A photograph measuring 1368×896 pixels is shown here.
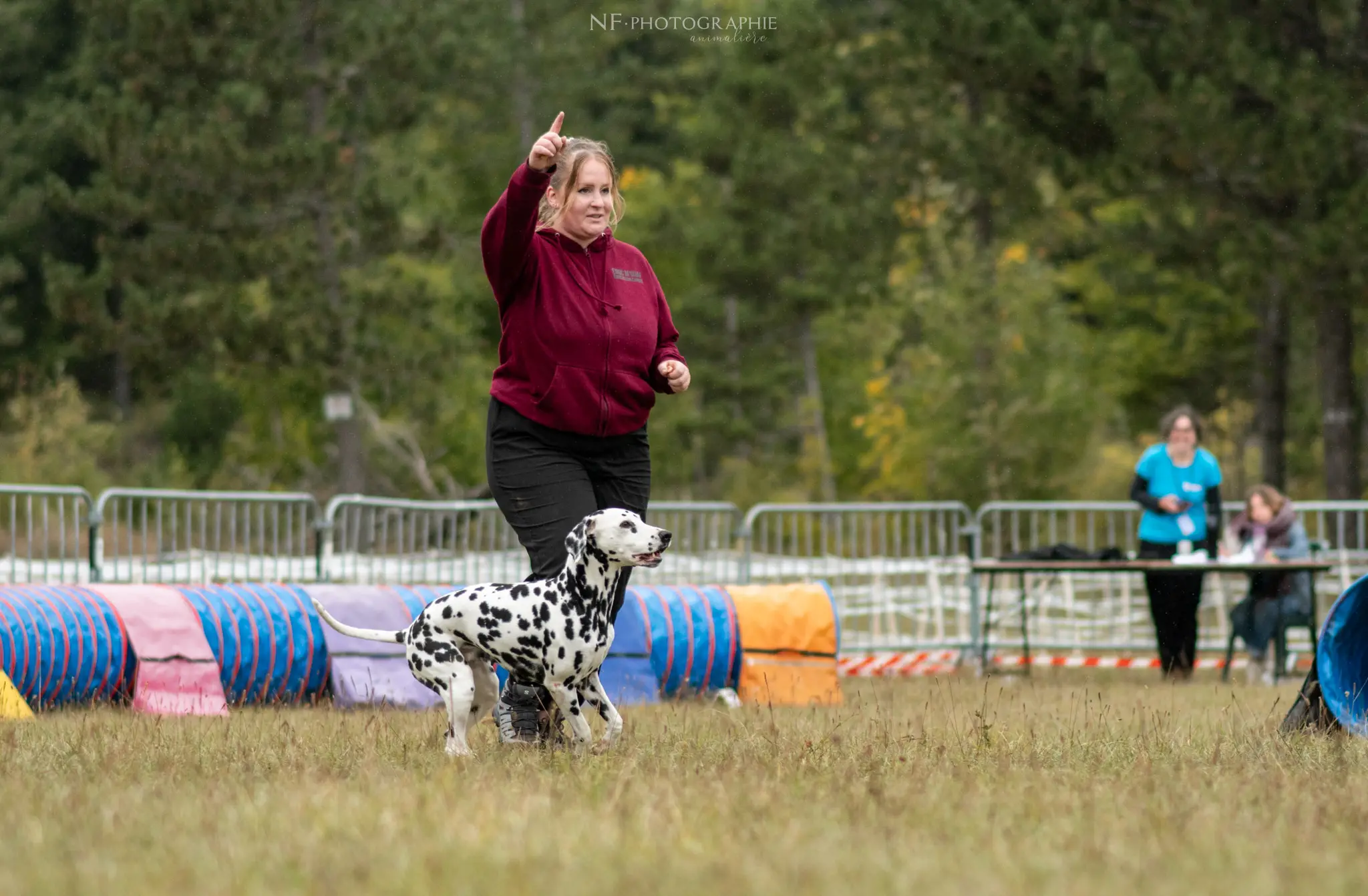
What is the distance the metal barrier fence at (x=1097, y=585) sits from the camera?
16031 mm

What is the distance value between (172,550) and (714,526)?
466cm

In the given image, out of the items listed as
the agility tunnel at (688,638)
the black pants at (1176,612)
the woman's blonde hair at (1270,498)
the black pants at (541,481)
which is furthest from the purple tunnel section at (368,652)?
the woman's blonde hair at (1270,498)

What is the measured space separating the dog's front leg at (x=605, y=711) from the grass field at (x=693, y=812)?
7 cm

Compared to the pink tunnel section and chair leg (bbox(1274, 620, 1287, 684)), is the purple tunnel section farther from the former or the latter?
chair leg (bbox(1274, 620, 1287, 684))

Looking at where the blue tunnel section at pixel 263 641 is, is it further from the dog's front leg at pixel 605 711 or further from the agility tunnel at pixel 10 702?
the dog's front leg at pixel 605 711

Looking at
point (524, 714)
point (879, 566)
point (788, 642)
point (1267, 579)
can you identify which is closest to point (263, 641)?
point (788, 642)

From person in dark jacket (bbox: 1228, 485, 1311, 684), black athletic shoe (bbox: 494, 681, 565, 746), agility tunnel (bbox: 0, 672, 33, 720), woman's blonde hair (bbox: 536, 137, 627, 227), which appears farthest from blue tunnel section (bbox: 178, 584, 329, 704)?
person in dark jacket (bbox: 1228, 485, 1311, 684)

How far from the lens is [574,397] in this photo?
19.1ft

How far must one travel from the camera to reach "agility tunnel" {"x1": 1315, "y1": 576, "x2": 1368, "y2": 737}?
6.54 meters

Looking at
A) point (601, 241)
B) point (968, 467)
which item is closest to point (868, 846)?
point (601, 241)

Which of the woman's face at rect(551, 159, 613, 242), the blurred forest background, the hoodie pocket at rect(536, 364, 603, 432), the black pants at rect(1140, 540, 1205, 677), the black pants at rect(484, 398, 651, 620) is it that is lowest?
the black pants at rect(1140, 540, 1205, 677)

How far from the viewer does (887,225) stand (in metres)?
36.5

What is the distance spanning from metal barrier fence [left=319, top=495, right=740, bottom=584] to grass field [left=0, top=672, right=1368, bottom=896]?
7.68 meters

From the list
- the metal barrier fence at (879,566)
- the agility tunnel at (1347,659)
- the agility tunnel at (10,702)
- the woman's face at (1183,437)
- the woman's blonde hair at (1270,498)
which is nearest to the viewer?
the agility tunnel at (1347,659)
